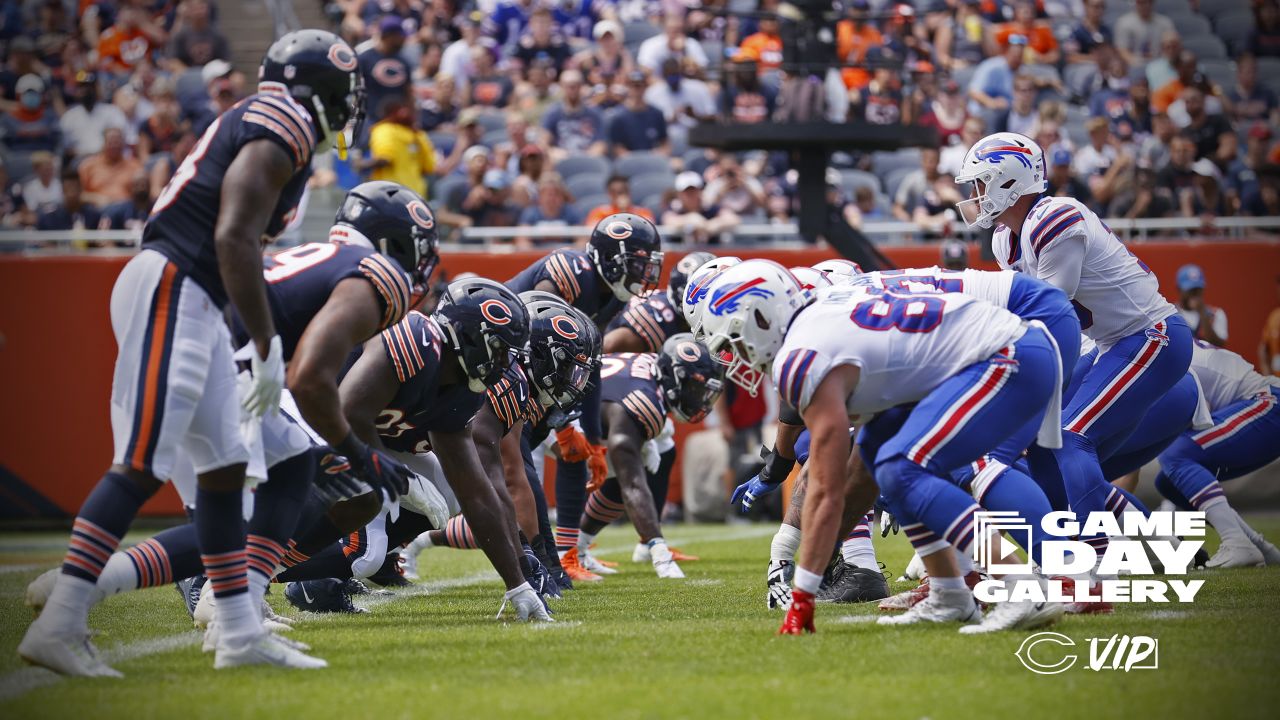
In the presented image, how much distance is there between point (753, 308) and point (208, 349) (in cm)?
191

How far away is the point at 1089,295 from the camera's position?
6.64m

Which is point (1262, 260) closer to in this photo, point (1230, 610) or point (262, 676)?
point (1230, 610)

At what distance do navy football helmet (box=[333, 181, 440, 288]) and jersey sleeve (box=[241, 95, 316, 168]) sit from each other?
1.02 m

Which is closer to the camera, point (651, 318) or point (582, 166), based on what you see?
point (651, 318)

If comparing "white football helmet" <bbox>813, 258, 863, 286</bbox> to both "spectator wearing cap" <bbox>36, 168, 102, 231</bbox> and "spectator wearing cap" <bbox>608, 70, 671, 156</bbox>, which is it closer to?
"spectator wearing cap" <bbox>608, 70, 671, 156</bbox>

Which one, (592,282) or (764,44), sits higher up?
(764,44)

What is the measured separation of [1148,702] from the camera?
12.7ft

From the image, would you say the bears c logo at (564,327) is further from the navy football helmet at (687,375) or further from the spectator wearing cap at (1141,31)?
the spectator wearing cap at (1141,31)

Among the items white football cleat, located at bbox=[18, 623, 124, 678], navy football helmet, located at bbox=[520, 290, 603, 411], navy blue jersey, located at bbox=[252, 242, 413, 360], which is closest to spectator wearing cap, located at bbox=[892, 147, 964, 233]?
navy football helmet, located at bbox=[520, 290, 603, 411]

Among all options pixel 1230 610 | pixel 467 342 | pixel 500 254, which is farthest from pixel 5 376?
pixel 1230 610

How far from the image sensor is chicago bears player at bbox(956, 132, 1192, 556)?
646cm

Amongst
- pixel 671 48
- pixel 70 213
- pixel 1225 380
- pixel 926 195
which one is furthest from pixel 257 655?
pixel 671 48

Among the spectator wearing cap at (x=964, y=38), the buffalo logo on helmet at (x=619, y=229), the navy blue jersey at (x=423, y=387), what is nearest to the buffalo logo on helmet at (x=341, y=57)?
the navy blue jersey at (x=423, y=387)

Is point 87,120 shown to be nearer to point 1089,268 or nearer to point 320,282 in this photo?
point 320,282
